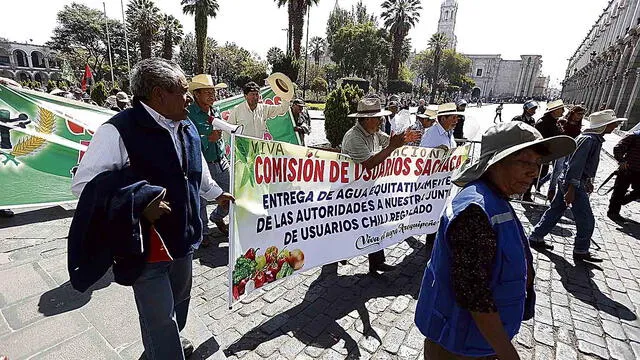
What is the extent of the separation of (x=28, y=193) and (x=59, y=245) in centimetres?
116

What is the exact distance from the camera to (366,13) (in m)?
72.8

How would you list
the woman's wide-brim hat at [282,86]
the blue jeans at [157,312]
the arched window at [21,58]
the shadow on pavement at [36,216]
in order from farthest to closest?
1. the arched window at [21,58]
2. the woman's wide-brim hat at [282,86]
3. the shadow on pavement at [36,216]
4. the blue jeans at [157,312]

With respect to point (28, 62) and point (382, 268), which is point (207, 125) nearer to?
point (382, 268)

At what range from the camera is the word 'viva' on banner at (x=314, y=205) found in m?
2.58

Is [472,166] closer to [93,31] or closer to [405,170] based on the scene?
[405,170]

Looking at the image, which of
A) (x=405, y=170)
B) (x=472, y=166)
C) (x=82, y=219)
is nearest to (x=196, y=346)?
(x=82, y=219)

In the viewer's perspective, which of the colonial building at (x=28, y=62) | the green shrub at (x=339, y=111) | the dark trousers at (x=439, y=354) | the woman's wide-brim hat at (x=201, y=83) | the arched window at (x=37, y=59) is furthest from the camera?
the arched window at (x=37, y=59)

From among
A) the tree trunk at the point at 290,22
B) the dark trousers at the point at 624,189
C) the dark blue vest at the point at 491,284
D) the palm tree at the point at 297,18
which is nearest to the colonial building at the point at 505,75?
the tree trunk at the point at 290,22

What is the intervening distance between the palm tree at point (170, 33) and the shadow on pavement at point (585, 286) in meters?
39.7

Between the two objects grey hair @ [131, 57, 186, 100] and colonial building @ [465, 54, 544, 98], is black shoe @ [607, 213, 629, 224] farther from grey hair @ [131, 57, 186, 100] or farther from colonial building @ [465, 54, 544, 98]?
colonial building @ [465, 54, 544, 98]

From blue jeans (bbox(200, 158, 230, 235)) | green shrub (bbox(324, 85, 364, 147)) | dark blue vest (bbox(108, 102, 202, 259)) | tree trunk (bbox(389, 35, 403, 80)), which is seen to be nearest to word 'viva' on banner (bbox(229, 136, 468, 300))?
dark blue vest (bbox(108, 102, 202, 259))

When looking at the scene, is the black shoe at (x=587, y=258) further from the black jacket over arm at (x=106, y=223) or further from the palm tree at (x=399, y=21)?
the palm tree at (x=399, y=21)

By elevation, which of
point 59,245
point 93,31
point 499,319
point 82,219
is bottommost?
point 59,245

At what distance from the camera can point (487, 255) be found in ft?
4.27
